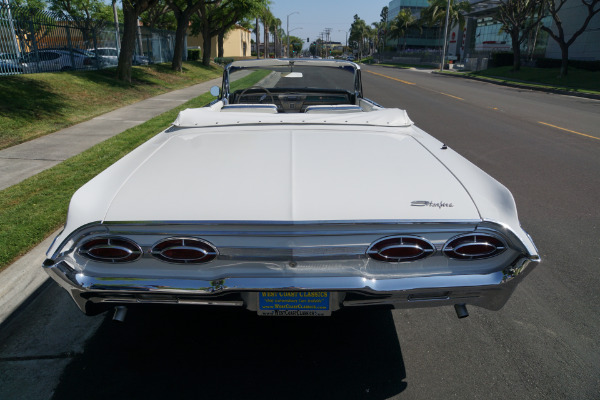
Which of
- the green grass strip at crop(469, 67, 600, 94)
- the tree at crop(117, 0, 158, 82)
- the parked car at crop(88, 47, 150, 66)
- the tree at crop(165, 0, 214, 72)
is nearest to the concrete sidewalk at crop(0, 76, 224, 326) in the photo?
the tree at crop(117, 0, 158, 82)

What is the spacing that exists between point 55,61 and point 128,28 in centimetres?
294

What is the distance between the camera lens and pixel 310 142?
293 centimetres

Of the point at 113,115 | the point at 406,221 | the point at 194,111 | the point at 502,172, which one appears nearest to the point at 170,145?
the point at 194,111

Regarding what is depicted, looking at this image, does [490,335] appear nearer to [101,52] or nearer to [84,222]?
[84,222]

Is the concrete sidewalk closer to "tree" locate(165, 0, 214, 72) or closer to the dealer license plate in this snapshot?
the dealer license plate

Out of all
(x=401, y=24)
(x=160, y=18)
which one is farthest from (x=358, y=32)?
(x=160, y=18)

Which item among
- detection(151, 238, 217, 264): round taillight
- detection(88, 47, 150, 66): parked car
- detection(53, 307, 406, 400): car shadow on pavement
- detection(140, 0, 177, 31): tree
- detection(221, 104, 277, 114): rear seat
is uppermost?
detection(140, 0, 177, 31): tree

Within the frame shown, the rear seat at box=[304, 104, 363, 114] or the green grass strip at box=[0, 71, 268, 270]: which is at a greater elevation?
the rear seat at box=[304, 104, 363, 114]

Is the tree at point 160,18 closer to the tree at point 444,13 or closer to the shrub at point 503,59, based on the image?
the shrub at point 503,59

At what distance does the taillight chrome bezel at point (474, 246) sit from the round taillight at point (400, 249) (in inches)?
3.9

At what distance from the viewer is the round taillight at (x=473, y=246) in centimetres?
216

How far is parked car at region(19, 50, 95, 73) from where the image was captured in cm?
1448

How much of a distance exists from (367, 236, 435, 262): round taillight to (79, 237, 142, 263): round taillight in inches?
44.1

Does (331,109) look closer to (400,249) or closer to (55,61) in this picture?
(400,249)
